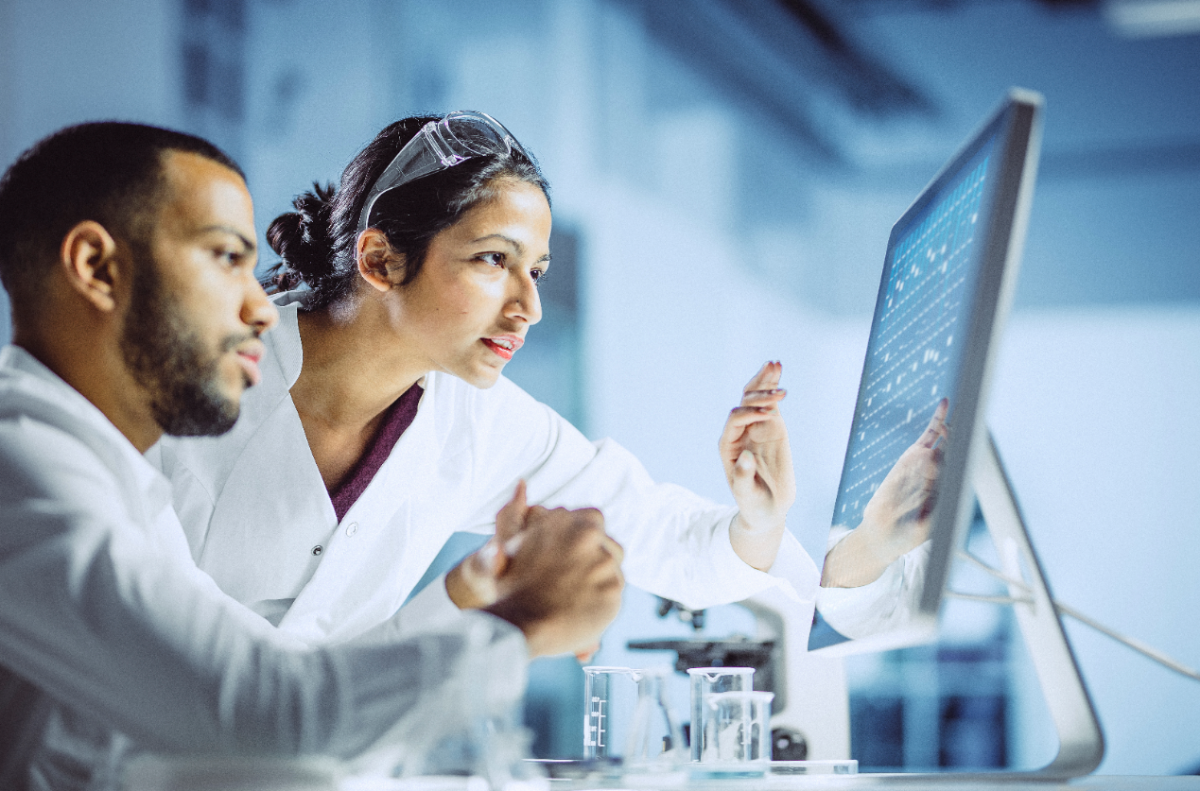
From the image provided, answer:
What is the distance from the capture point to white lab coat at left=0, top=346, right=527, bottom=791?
70cm

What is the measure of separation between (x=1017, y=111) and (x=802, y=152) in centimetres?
432

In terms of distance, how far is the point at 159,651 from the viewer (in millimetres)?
701

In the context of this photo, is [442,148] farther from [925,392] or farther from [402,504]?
[925,392]

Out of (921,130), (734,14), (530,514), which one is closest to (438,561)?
(734,14)

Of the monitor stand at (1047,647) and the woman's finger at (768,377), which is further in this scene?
the woman's finger at (768,377)

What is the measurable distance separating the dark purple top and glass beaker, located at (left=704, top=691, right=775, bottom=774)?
605 millimetres

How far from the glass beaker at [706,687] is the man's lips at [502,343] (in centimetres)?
51

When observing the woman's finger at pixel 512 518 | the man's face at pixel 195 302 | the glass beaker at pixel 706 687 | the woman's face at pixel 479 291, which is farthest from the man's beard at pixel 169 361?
the glass beaker at pixel 706 687

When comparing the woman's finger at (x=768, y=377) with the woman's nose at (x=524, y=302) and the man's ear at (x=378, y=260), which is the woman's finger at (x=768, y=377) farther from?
the man's ear at (x=378, y=260)

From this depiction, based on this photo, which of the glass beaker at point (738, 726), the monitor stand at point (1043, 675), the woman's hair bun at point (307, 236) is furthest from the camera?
the woman's hair bun at point (307, 236)

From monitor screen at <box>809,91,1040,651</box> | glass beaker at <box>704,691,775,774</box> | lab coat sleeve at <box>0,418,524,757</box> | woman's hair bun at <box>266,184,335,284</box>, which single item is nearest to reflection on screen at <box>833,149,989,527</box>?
monitor screen at <box>809,91,1040,651</box>

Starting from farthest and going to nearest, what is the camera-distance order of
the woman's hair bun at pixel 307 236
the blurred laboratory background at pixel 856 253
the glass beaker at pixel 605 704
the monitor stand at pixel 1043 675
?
1. the blurred laboratory background at pixel 856 253
2. the woman's hair bun at pixel 307 236
3. the glass beaker at pixel 605 704
4. the monitor stand at pixel 1043 675

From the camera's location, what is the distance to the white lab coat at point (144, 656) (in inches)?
27.7

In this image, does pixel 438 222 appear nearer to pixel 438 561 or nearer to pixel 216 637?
pixel 216 637
